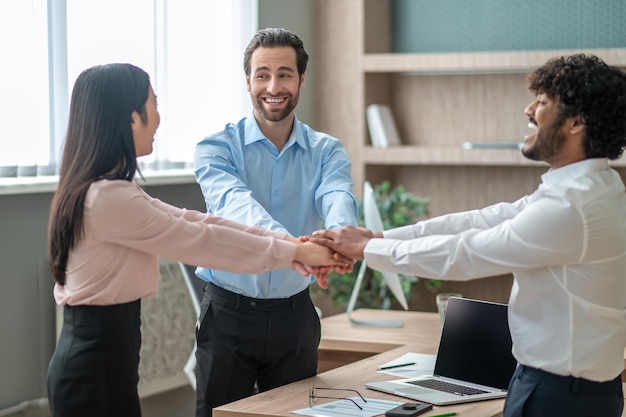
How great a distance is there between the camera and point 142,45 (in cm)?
423

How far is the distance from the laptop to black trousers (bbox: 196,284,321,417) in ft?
0.88

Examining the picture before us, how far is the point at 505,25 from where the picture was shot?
5.13 meters

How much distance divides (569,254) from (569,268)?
0.04 m

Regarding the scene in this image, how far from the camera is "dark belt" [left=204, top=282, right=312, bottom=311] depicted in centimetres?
286

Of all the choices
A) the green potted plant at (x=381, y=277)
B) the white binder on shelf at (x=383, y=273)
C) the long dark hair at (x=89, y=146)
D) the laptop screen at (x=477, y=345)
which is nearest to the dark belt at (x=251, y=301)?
the laptop screen at (x=477, y=345)

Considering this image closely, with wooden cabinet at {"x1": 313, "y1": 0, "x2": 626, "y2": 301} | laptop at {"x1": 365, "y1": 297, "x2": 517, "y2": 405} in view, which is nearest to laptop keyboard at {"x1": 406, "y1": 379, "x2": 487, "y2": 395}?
laptop at {"x1": 365, "y1": 297, "x2": 517, "y2": 405}

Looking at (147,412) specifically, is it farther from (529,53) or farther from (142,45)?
(529,53)

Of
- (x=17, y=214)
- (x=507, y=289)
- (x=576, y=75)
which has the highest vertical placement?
(x=576, y=75)

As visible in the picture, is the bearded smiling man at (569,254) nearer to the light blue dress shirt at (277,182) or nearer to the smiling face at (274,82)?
the light blue dress shirt at (277,182)

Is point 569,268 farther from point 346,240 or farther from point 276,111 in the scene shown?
point 276,111

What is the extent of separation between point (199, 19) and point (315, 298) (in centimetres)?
170

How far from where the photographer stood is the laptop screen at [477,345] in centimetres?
279

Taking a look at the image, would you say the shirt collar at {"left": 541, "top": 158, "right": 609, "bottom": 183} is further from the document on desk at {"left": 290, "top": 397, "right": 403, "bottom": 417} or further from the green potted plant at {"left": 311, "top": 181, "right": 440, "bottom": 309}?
the green potted plant at {"left": 311, "top": 181, "right": 440, "bottom": 309}

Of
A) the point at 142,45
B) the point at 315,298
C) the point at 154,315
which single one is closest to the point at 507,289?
the point at 315,298
